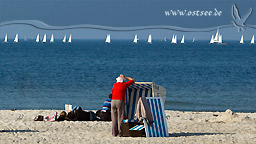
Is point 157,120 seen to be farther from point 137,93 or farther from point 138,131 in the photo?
point 137,93

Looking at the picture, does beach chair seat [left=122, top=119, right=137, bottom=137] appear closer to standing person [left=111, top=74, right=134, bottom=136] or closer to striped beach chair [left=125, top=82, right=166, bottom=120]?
standing person [left=111, top=74, right=134, bottom=136]

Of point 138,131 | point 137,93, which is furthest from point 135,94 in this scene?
point 138,131

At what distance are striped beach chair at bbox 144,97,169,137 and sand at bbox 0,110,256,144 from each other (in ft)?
0.85

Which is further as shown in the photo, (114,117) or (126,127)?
(126,127)

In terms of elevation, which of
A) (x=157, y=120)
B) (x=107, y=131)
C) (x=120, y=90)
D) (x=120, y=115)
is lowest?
(x=107, y=131)

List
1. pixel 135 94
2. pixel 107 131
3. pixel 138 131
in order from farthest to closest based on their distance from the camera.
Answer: pixel 107 131
pixel 135 94
pixel 138 131

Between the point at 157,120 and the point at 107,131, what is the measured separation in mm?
1708

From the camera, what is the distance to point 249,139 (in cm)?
1209

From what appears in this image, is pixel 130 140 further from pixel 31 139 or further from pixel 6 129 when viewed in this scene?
pixel 6 129

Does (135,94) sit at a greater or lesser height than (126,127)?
greater

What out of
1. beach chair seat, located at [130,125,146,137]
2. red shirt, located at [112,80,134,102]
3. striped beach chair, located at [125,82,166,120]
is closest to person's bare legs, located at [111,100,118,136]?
red shirt, located at [112,80,134,102]

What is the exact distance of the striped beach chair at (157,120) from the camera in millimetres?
12273

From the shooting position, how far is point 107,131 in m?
13.5

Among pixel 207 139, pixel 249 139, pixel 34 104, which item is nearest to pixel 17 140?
pixel 207 139
